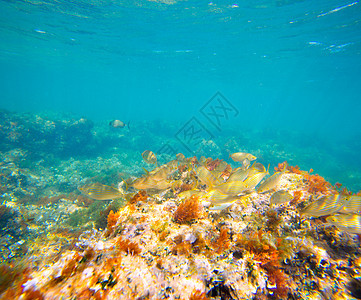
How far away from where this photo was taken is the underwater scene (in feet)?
6.25

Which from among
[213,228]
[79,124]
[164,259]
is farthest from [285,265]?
[79,124]

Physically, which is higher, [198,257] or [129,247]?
[198,257]

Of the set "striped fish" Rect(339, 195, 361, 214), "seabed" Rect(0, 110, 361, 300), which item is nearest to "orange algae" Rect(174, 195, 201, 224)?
"seabed" Rect(0, 110, 361, 300)

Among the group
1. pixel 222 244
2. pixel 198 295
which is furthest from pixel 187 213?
pixel 198 295

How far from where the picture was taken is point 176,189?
4.05 meters

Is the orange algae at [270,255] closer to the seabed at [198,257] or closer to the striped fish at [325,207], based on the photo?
the seabed at [198,257]

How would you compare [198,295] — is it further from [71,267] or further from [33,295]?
[33,295]

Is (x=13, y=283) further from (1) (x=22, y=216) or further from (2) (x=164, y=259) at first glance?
(1) (x=22, y=216)

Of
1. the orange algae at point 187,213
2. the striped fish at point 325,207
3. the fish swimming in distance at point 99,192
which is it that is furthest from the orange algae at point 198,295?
the striped fish at point 325,207

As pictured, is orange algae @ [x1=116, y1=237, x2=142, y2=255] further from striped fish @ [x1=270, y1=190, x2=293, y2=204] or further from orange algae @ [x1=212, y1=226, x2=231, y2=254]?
striped fish @ [x1=270, y1=190, x2=293, y2=204]

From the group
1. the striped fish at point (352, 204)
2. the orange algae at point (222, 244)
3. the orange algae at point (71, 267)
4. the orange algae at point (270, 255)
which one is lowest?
the orange algae at point (71, 267)

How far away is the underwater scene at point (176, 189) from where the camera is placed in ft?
6.25

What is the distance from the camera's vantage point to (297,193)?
3.57 meters

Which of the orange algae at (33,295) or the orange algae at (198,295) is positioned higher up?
the orange algae at (198,295)
